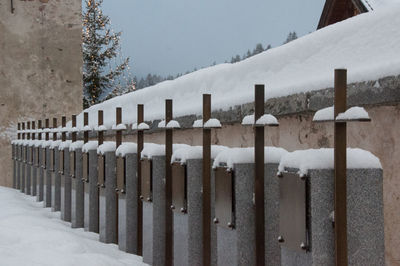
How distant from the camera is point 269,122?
9.20ft

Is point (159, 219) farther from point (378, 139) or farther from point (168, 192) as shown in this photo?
point (378, 139)

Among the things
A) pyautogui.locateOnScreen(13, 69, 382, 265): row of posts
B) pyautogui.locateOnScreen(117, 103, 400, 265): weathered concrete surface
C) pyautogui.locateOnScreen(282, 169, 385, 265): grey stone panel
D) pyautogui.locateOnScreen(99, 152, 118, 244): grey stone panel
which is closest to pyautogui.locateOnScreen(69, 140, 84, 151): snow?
pyautogui.locateOnScreen(13, 69, 382, 265): row of posts

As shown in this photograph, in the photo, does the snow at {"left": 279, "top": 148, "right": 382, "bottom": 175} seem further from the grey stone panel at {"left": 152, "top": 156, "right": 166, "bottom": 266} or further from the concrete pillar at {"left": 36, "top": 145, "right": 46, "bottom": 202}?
the concrete pillar at {"left": 36, "top": 145, "right": 46, "bottom": 202}

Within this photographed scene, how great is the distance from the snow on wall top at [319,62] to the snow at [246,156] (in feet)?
1.43

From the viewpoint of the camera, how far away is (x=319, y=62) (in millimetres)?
3617

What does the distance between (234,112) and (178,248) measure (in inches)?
41.3

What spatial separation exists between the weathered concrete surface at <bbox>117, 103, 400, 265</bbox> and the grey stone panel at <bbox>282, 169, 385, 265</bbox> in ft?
1.38

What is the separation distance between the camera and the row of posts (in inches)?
89.4

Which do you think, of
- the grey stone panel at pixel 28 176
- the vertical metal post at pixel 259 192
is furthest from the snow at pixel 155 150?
the grey stone panel at pixel 28 176

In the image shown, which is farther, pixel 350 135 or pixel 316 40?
pixel 316 40

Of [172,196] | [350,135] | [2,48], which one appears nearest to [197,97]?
[172,196]

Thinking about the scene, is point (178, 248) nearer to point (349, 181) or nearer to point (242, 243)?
point (242, 243)

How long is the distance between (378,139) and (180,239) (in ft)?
5.79

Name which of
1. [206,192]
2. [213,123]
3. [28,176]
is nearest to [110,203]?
[206,192]
